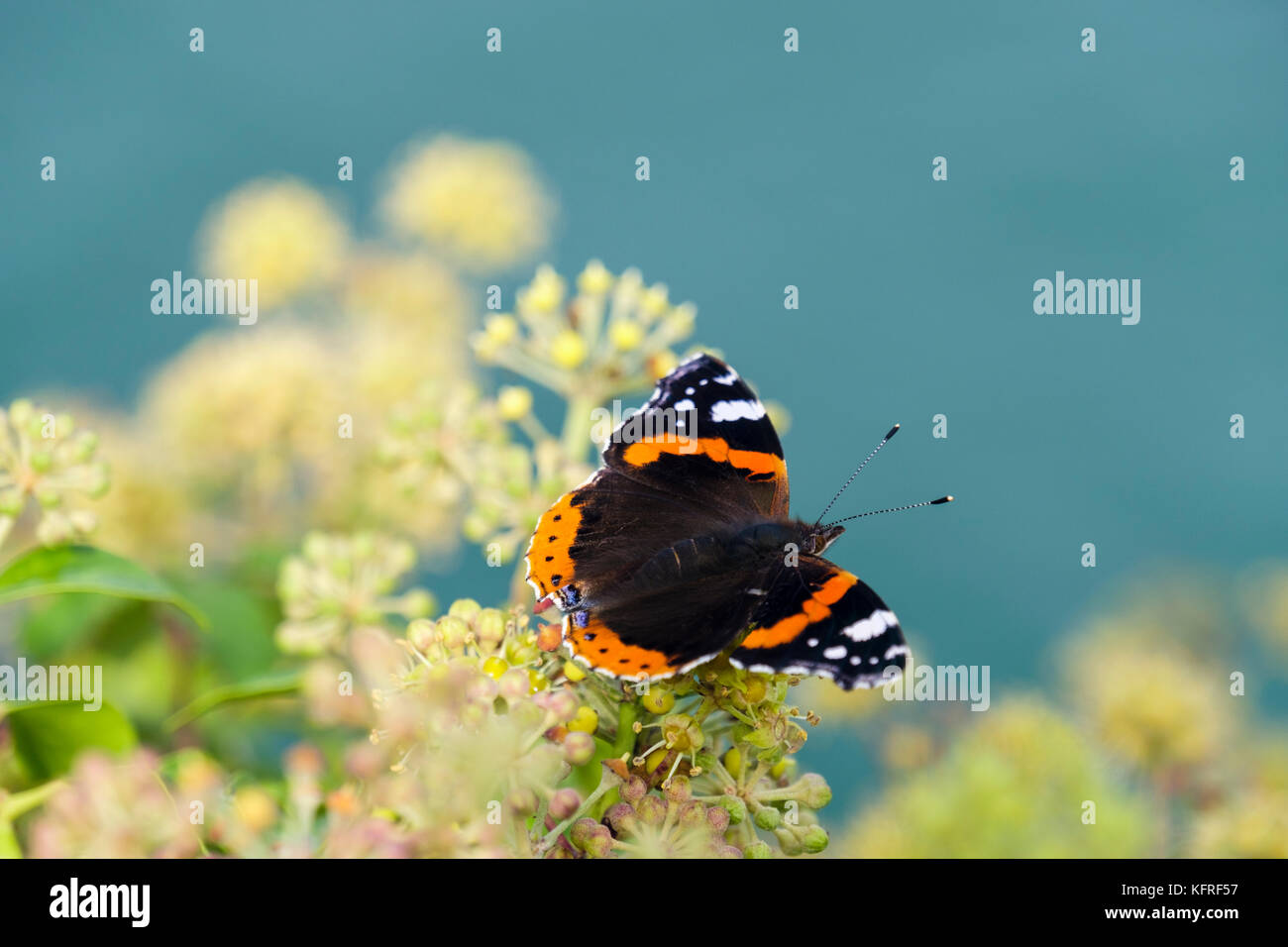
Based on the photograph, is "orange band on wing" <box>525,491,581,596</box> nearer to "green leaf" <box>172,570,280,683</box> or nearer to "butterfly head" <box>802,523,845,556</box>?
"butterfly head" <box>802,523,845,556</box>

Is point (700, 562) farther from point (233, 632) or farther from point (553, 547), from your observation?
point (233, 632)

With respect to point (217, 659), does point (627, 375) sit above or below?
above

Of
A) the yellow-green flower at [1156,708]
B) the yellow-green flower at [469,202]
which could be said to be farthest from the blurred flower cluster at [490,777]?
the yellow-green flower at [469,202]

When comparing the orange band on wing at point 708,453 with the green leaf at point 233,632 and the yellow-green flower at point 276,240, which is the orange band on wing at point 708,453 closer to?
the green leaf at point 233,632

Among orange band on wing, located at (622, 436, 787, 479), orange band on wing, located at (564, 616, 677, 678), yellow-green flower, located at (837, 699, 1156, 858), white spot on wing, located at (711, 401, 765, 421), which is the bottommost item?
yellow-green flower, located at (837, 699, 1156, 858)

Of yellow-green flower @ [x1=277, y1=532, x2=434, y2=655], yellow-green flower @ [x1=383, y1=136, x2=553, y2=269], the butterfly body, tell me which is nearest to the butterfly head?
the butterfly body
